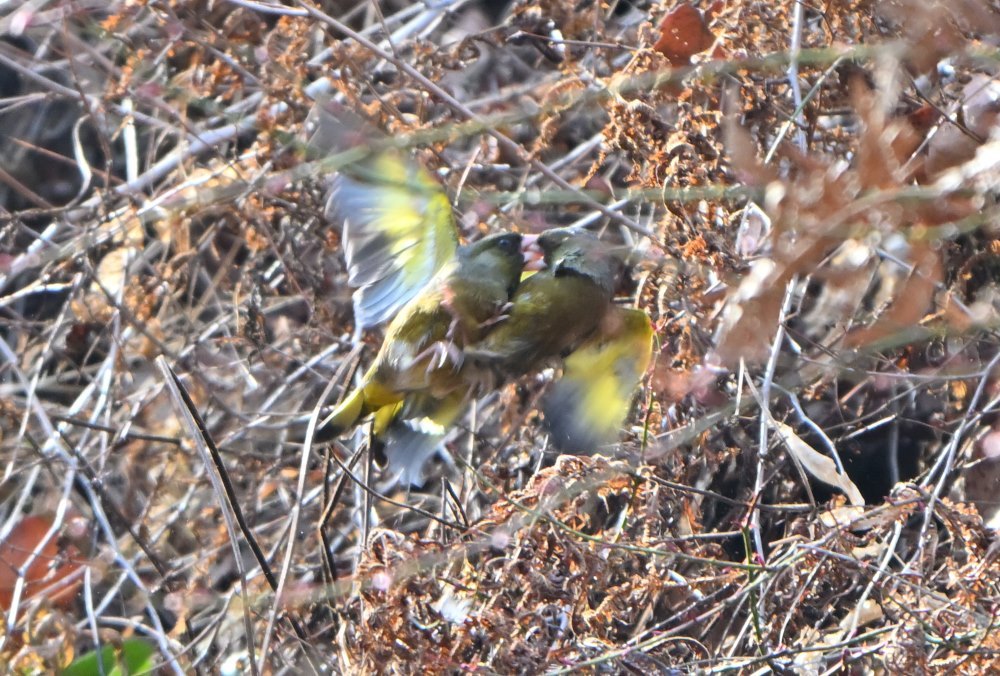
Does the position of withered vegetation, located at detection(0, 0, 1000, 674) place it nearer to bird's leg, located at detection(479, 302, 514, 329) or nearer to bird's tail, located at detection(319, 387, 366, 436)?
bird's tail, located at detection(319, 387, 366, 436)

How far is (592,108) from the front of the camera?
4.21 meters

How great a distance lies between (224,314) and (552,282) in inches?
70.9

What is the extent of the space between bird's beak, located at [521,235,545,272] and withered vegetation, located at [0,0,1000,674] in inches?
9.6

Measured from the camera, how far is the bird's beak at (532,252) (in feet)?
11.4

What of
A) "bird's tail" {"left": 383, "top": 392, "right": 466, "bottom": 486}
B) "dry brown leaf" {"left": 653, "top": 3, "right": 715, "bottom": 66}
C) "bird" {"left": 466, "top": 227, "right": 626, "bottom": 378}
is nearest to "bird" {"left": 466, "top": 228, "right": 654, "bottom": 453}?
"bird" {"left": 466, "top": 227, "right": 626, "bottom": 378}

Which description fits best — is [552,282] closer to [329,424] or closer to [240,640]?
[329,424]

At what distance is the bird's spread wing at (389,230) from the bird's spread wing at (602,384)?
1.59 ft

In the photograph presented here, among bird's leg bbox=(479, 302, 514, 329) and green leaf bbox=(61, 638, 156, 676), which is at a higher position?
bird's leg bbox=(479, 302, 514, 329)

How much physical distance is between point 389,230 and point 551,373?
833 millimetres

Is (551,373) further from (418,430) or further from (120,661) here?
(120,661)

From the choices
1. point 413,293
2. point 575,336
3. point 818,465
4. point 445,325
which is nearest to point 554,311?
point 575,336

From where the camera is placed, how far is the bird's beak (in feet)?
11.4

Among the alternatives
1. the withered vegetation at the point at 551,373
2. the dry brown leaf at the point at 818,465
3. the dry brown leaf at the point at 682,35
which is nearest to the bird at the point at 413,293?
the withered vegetation at the point at 551,373

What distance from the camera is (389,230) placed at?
11.4 feet
